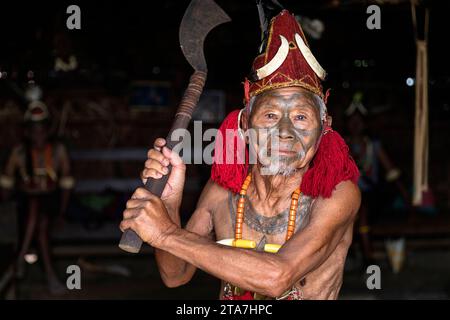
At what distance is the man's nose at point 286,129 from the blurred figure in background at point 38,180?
5153 millimetres

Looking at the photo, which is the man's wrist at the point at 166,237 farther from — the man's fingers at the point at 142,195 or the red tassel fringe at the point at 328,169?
the red tassel fringe at the point at 328,169

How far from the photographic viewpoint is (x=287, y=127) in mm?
2863

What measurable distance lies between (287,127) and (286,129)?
0.5 inches

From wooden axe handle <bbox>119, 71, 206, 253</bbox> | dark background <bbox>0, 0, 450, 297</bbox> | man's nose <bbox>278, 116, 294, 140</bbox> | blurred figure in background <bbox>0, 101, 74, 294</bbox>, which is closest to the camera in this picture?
wooden axe handle <bbox>119, 71, 206, 253</bbox>

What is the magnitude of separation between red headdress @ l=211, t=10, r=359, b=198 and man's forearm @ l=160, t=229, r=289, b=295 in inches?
18.8

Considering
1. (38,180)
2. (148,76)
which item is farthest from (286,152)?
(148,76)

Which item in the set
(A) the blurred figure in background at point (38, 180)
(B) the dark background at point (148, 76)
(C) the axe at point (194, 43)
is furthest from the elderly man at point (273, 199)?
(A) the blurred figure in background at point (38, 180)

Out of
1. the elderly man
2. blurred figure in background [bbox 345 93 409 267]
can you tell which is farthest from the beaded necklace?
blurred figure in background [bbox 345 93 409 267]

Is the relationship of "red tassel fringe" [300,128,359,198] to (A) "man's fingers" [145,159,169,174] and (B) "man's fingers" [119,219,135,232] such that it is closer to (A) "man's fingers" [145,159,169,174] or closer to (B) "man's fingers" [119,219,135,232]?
(A) "man's fingers" [145,159,169,174]

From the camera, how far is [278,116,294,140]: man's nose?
9.35 ft

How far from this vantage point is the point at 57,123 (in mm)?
9633

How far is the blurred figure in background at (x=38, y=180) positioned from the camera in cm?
756
